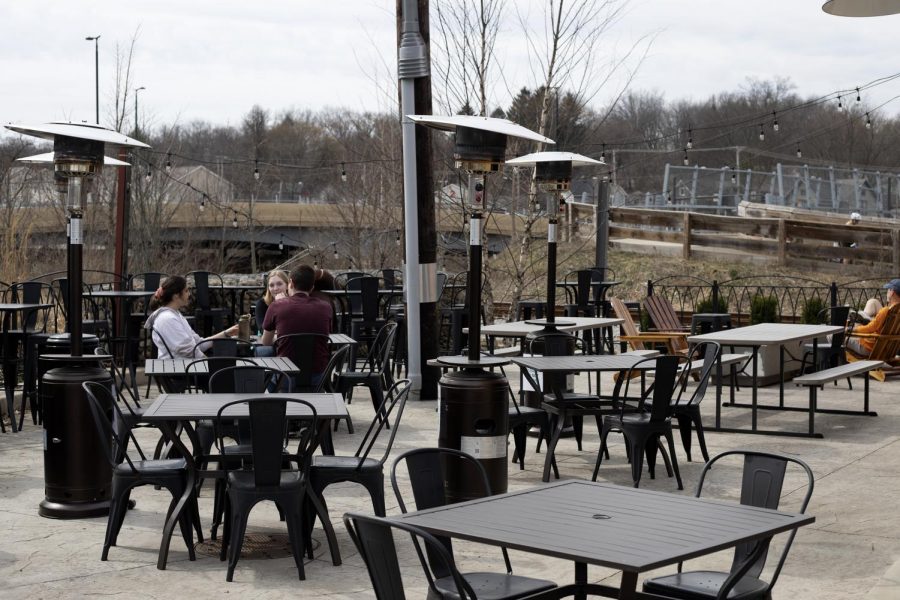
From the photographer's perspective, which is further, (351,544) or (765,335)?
(765,335)

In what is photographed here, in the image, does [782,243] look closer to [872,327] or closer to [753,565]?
[872,327]

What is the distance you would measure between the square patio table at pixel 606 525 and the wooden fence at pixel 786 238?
21680 millimetres

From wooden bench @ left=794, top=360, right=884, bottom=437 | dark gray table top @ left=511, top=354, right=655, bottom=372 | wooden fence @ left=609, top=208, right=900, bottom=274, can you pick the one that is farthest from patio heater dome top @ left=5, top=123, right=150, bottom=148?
wooden fence @ left=609, top=208, right=900, bottom=274

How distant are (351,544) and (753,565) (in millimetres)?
2926

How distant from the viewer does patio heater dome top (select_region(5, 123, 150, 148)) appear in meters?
7.16

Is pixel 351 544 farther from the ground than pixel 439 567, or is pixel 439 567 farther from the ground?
pixel 439 567

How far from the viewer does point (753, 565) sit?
4211 millimetres

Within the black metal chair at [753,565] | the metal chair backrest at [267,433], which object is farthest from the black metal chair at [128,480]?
the black metal chair at [753,565]

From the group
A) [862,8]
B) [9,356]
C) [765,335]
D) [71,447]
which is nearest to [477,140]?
[71,447]

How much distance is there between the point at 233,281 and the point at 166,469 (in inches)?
493

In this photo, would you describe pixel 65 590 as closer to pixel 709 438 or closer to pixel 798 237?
pixel 709 438

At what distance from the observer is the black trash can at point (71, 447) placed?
23.5 feet

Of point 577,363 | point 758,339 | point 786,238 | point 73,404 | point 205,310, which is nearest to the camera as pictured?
point 73,404

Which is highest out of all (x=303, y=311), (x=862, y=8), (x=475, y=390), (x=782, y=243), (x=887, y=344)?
(x=862, y=8)
